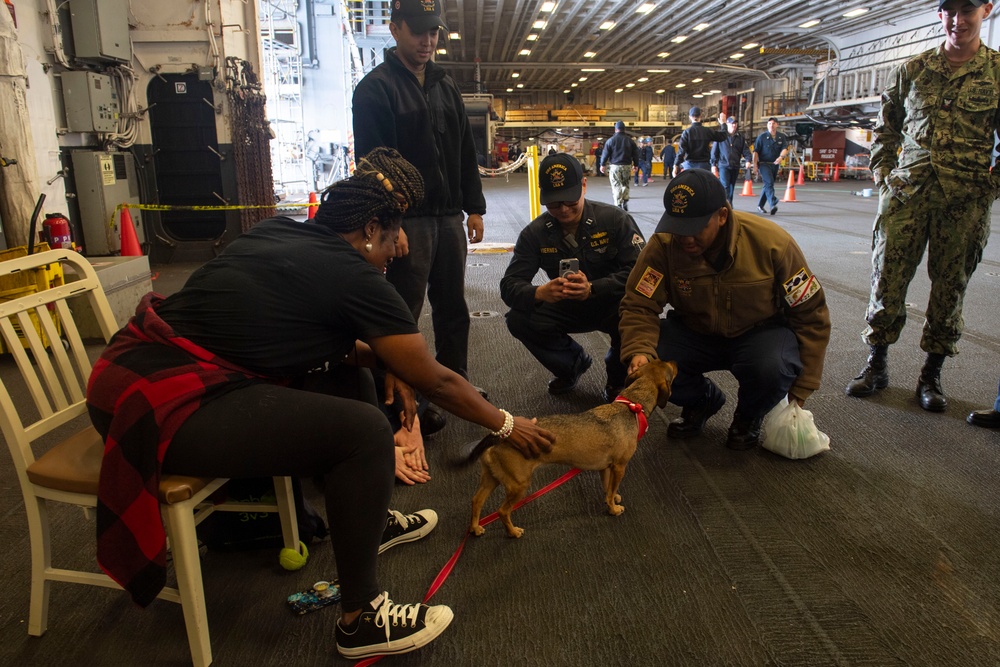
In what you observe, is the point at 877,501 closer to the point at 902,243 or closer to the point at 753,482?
the point at 753,482

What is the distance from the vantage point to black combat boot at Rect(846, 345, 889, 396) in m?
3.45

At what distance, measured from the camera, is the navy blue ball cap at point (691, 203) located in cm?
254

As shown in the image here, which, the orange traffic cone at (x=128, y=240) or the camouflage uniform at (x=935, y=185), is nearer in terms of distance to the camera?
the camouflage uniform at (x=935, y=185)

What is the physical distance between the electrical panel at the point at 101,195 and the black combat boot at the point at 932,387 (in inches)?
290

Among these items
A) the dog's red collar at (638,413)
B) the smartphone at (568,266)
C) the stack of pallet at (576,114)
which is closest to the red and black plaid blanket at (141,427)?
the dog's red collar at (638,413)

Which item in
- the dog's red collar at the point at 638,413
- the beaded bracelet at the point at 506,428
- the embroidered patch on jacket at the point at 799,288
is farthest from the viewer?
the embroidered patch on jacket at the point at 799,288

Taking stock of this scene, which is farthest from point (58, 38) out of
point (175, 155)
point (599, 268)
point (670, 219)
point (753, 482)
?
point (753, 482)

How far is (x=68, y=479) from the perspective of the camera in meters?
1.59

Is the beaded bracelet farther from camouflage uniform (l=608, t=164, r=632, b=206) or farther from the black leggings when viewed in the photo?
camouflage uniform (l=608, t=164, r=632, b=206)

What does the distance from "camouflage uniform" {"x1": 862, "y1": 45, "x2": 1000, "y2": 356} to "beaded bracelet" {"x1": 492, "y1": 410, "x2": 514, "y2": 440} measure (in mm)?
2449

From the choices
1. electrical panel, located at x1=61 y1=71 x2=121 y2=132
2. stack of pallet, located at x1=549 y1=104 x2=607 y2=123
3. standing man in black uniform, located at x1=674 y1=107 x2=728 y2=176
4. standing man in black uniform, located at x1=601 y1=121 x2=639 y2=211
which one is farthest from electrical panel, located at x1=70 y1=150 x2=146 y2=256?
stack of pallet, located at x1=549 y1=104 x2=607 y2=123

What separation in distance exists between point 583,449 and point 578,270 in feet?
4.28

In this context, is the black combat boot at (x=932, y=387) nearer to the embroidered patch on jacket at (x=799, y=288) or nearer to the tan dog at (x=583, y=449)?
the embroidered patch on jacket at (x=799, y=288)

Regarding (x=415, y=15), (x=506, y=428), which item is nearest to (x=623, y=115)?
(x=415, y=15)
